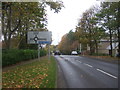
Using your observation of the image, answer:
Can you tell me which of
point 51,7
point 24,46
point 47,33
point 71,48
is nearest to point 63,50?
point 71,48

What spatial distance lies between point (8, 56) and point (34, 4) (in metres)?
4.63

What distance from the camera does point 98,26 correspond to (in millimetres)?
36719

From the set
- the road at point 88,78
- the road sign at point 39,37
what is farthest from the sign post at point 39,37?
the road at point 88,78

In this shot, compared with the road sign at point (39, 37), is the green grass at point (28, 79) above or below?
below

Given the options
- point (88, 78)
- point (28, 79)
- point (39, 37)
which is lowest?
point (88, 78)

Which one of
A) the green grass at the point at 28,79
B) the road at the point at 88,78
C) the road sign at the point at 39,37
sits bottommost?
the road at the point at 88,78

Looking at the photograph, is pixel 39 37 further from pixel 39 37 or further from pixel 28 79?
pixel 28 79

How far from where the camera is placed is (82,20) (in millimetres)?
49750

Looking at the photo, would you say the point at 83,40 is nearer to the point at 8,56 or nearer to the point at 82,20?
the point at 82,20

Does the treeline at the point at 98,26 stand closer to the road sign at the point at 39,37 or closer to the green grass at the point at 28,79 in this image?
the road sign at the point at 39,37

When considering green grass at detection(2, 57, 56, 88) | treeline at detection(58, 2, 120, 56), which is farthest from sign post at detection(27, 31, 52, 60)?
green grass at detection(2, 57, 56, 88)

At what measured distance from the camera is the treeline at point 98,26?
27.9 m

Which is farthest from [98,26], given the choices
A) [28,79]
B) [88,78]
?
[28,79]

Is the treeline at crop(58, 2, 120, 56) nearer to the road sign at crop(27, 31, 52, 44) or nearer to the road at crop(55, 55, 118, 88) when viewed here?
the road sign at crop(27, 31, 52, 44)
